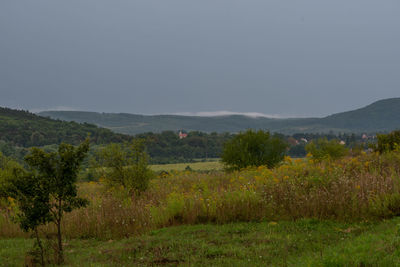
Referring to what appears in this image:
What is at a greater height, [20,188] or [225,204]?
[20,188]

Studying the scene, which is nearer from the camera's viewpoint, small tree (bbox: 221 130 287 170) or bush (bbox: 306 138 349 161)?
small tree (bbox: 221 130 287 170)

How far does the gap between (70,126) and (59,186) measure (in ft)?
449

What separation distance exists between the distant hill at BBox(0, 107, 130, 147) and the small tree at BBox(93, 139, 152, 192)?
95.4 m

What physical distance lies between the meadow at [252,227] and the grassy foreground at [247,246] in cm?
2

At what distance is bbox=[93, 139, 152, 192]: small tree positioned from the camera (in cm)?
1653

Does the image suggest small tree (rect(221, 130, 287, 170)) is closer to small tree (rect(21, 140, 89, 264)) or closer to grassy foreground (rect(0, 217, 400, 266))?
grassy foreground (rect(0, 217, 400, 266))

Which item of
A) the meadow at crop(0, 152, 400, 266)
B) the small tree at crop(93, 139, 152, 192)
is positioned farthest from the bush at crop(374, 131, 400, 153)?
the small tree at crop(93, 139, 152, 192)

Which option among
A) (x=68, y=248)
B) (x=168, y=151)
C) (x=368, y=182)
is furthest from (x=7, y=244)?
(x=168, y=151)

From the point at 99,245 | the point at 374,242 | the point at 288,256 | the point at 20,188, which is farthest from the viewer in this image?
the point at 99,245

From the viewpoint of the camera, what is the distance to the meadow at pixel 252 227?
6613 mm

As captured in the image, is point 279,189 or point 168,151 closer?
point 279,189

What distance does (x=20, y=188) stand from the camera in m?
7.12

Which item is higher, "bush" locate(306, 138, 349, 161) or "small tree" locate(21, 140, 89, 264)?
"small tree" locate(21, 140, 89, 264)

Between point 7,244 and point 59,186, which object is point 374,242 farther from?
point 7,244
